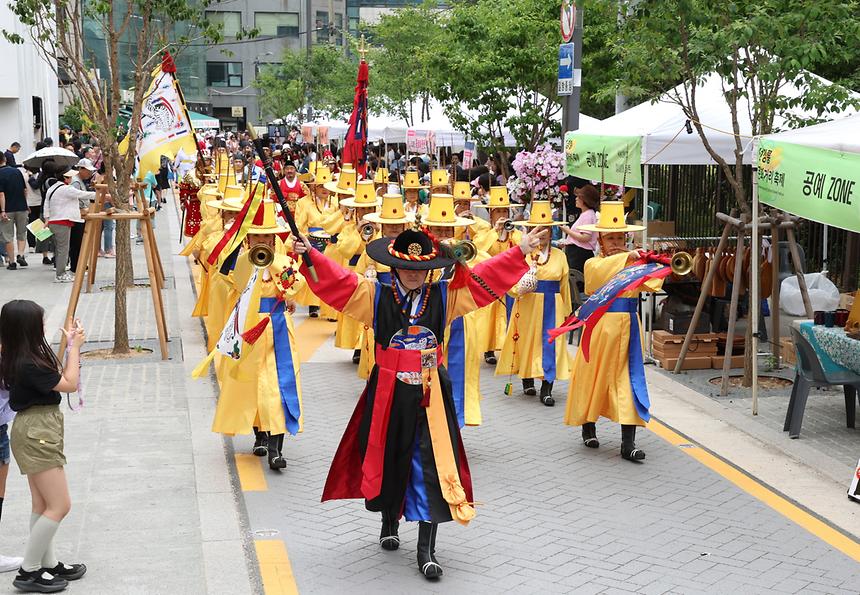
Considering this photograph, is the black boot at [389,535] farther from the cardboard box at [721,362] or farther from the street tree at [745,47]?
the cardboard box at [721,362]

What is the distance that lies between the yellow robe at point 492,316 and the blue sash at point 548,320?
935mm

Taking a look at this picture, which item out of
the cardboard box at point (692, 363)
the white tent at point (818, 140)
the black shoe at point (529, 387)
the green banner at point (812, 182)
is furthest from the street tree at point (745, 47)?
the black shoe at point (529, 387)

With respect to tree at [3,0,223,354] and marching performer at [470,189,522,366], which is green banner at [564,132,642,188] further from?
tree at [3,0,223,354]

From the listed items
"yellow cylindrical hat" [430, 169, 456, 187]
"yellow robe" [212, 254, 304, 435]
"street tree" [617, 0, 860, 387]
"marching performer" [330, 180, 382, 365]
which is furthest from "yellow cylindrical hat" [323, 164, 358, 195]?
"yellow robe" [212, 254, 304, 435]

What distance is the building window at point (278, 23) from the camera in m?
82.1

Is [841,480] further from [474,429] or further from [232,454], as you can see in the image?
[232,454]

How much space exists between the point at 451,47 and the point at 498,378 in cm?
1026

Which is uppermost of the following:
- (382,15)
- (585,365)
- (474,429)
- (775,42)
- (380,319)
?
(382,15)

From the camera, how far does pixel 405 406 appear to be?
6.27m

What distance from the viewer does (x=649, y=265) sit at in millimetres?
8383

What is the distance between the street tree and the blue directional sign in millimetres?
3023

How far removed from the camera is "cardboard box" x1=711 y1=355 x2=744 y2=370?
11.7 m

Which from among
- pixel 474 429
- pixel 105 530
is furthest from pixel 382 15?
pixel 105 530

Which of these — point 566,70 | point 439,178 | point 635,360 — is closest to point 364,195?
point 439,178
